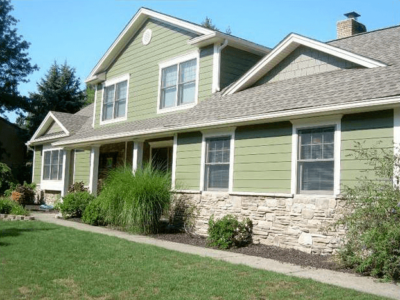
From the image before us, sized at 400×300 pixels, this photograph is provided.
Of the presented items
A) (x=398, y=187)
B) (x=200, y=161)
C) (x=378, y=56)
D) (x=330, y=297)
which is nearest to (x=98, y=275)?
(x=330, y=297)

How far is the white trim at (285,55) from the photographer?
33.9 feet

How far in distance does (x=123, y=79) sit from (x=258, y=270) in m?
11.8

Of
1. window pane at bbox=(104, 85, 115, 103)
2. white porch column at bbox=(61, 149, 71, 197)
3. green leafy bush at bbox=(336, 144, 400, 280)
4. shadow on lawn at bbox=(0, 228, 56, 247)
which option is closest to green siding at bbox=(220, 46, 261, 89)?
window pane at bbox=(104, 85, 115, 103)

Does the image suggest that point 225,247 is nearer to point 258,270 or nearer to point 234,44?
point 258,270

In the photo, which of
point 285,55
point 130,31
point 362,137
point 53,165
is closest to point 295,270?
point 362,137

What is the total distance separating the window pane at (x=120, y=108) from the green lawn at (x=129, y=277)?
8.65 meters

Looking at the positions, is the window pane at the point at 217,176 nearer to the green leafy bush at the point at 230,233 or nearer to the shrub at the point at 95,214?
the green leafy bush at the point at 230,233

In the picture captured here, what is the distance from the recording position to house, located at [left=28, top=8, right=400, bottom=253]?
29.5 feet

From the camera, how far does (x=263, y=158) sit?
10.5 metres

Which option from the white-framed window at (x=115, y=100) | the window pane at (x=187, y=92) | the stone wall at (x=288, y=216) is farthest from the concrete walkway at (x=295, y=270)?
the white-framed window at (x=115, y=100)

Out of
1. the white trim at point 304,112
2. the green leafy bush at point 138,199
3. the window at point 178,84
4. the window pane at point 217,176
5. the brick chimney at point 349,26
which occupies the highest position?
the brick chimney at point 349,26

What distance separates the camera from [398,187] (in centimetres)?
745

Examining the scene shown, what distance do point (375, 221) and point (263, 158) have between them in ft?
12.1

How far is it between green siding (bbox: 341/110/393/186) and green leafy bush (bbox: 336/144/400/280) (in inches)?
8.5
